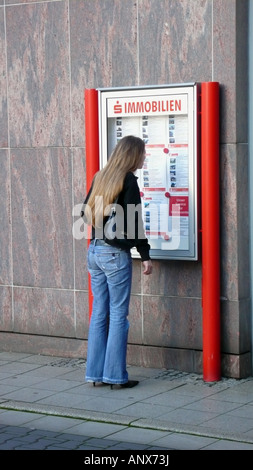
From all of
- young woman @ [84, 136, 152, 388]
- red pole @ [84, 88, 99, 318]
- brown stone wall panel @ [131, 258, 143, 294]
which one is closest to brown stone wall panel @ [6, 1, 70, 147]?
red pole @ [84, 88, 99, 318]

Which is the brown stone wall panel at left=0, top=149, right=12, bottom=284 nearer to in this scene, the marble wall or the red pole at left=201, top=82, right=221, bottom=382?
the marble wall

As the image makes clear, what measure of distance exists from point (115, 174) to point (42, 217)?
62.9 inches

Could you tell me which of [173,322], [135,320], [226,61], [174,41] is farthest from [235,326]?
[174,41]

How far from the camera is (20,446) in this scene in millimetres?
6059

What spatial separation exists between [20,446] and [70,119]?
3361 mm

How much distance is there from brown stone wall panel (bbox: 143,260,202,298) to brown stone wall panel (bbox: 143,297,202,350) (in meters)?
0.06

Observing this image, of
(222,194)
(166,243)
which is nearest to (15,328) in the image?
(166,243)

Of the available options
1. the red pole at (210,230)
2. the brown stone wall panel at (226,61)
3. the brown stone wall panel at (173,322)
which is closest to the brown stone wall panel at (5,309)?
the brown stone wall panel at (173,322)

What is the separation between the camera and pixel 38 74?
8.69 metres

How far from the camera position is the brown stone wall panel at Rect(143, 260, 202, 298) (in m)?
7.91

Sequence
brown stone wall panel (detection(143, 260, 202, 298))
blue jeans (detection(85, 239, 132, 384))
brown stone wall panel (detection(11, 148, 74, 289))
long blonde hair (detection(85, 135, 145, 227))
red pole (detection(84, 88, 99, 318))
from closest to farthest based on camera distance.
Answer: long blonde hair (detection(85, 135, 145, 227))
blue jeans (detection(85, 239, 132, 384))
brown stone wall panel (detection(143, 260, 202, 298))
red pole (detection(84, 88, 99, 318))
brown stone wall panel (detection(11, 148, 74, 289))

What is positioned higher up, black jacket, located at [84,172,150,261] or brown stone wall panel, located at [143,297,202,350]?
black jacket, located at [84,172,150,261]
